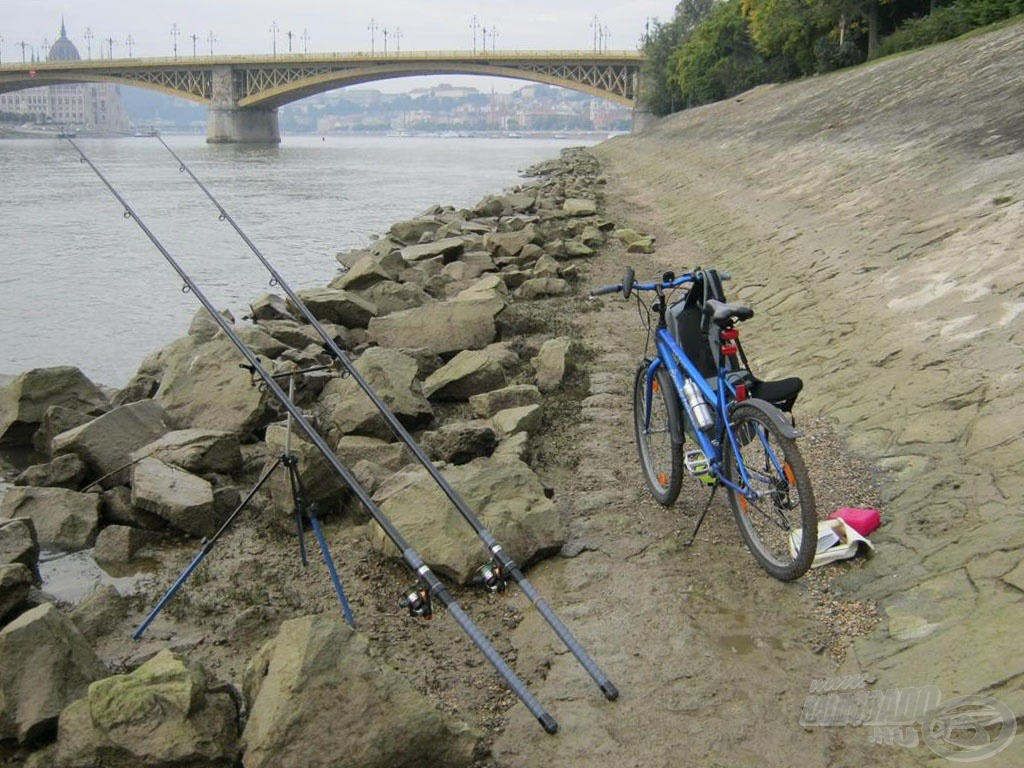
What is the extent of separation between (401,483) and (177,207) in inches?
1014

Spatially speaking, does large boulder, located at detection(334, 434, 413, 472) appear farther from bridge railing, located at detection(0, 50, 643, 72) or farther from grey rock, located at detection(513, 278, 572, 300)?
bridge railing, located at detection(0, 50, 643, 72)

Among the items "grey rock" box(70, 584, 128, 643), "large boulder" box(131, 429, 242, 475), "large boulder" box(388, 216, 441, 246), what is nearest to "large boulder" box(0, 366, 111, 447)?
"large boulder" box(131, 429, 242, 475)

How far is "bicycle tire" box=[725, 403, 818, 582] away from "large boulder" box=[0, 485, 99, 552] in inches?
146

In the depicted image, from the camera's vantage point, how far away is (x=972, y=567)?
13.2 ft

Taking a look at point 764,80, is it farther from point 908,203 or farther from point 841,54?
point 908,203

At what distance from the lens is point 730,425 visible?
4.53 metres

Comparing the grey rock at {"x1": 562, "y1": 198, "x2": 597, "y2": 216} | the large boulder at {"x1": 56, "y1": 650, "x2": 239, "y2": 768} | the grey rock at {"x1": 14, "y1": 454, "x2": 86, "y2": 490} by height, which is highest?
the grey rock at {"x1": 562, "y1": 198, "x2": 597, "y2": 216}

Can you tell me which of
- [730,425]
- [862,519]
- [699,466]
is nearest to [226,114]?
[699,466]

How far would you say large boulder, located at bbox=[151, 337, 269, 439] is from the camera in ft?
24.5

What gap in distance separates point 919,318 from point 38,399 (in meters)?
6.56

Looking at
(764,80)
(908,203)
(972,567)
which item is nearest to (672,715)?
(972,567)

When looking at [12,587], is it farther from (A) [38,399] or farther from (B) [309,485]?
(A) [38,399]

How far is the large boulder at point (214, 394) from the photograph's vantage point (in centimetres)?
748

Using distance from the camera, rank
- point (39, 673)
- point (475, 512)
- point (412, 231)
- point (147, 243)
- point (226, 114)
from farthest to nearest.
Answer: point (226, 114), point (147, 243), point (412, 231), point (475, 512), point (39, 673)
